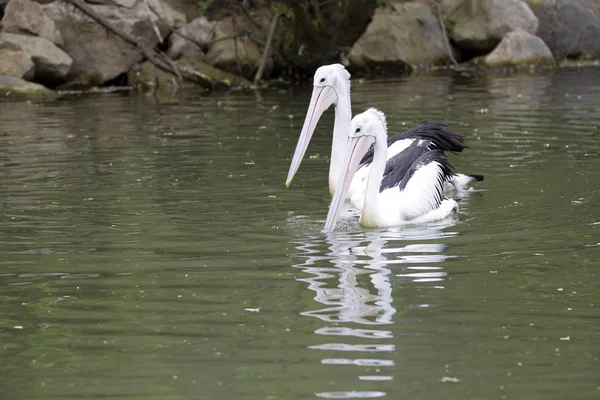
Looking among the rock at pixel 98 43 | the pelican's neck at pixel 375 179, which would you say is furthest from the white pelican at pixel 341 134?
the rock at pixel 98 43

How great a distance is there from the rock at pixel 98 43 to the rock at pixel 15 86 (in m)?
1.20

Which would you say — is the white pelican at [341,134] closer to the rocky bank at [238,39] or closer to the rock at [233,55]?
the rocky bank at [238,39]

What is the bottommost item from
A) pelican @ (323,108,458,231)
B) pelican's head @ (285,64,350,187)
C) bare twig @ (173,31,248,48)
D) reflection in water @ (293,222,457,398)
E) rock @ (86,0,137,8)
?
reflection in water @ (293,222,457,398)

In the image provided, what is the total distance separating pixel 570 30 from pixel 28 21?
10.6 metres

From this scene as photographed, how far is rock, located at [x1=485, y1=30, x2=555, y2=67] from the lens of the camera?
20.2 meters

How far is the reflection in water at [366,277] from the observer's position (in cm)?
432

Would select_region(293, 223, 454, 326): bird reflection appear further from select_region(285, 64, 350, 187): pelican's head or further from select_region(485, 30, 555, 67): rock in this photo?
select_region(485, 30, 555, 67): rock

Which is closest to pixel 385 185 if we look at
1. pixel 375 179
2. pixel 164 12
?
pixel 375 179

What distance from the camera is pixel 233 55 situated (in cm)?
1947

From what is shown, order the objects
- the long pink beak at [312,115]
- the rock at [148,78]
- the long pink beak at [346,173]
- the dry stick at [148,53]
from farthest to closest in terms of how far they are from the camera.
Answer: the rock at [148,78] < the dry stick at [148,53] < the long pink beak at [312,115] < the long pink beak at [346,173]

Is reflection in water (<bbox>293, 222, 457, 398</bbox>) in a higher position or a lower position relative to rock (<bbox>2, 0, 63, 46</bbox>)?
lower

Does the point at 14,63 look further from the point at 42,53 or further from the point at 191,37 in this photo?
the point at 191,37

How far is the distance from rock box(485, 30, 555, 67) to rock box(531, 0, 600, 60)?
3.33ft

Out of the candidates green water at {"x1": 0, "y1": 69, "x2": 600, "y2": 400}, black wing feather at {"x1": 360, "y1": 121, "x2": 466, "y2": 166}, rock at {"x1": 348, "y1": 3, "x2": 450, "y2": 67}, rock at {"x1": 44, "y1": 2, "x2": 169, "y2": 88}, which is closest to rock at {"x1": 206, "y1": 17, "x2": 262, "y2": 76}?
rock at {"x1": 44, "y1": 2, "x2": 169, "y2": 88}
